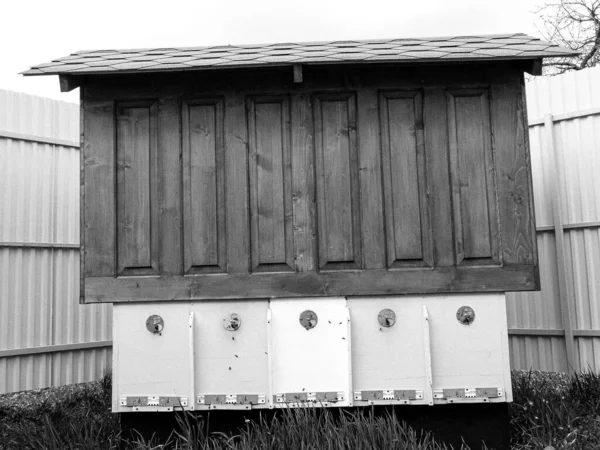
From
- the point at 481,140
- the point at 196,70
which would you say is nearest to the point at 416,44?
the point at 481,140

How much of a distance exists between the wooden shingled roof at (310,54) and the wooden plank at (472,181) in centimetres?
41

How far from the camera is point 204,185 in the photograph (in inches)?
229

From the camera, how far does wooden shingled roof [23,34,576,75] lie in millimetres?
5531

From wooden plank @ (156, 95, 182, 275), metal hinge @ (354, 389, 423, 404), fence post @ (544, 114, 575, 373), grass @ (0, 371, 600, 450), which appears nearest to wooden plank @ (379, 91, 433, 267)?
metal hinge @ (354, 389, 423, 404)

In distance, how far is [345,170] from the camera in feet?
19.0

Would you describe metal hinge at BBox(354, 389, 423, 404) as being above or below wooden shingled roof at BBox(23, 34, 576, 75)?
below

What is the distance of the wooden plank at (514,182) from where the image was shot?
569 centimetres

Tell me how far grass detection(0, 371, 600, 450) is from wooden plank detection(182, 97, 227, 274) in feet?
4.16

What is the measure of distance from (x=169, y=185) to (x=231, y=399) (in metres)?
1.78

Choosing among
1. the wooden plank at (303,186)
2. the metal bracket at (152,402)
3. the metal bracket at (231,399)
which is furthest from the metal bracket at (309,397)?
the wooden plank at (303,186)

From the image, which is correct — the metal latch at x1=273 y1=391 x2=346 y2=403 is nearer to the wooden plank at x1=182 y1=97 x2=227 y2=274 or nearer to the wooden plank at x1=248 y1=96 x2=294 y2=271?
the wooden plank at x1=248 y1=96 x2=294 y2=271

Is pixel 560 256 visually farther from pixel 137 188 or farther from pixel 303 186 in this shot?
pixel 137 188

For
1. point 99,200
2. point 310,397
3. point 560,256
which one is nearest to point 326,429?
point 310,397

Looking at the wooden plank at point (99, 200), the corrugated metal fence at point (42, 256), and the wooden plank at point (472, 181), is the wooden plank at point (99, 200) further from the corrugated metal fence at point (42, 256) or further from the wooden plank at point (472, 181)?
the corrugated metal fence at point (42, 256)
